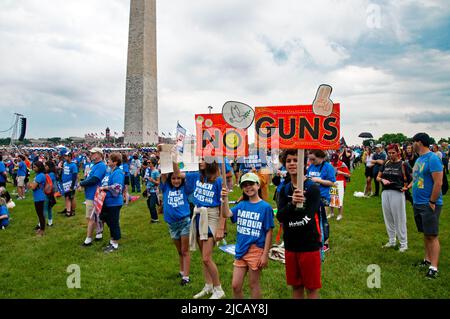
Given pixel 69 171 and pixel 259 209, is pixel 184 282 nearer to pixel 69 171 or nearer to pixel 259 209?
pixel 259 209

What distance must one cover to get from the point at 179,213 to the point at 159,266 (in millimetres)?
1391

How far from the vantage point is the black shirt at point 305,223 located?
3059 mm

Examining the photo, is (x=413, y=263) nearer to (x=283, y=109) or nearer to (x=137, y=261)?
(x=283, y=109)

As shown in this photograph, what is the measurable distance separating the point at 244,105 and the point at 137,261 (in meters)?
3.58

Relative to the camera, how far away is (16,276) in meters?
5.18

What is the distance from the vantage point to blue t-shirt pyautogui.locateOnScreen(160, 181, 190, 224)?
462 cm

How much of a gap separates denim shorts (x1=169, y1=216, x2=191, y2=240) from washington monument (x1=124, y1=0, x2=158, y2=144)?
131 ft

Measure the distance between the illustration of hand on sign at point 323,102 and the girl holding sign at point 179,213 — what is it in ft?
7.60

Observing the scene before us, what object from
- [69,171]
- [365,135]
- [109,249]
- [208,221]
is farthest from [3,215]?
[365,135]

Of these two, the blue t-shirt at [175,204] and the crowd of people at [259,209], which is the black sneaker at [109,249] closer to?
the crowd of people at [259,209]

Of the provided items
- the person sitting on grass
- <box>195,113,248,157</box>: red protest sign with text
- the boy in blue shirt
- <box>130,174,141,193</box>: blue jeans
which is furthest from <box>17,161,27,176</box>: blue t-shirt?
<box>195,113,248,157</box>: red protest sign with text
